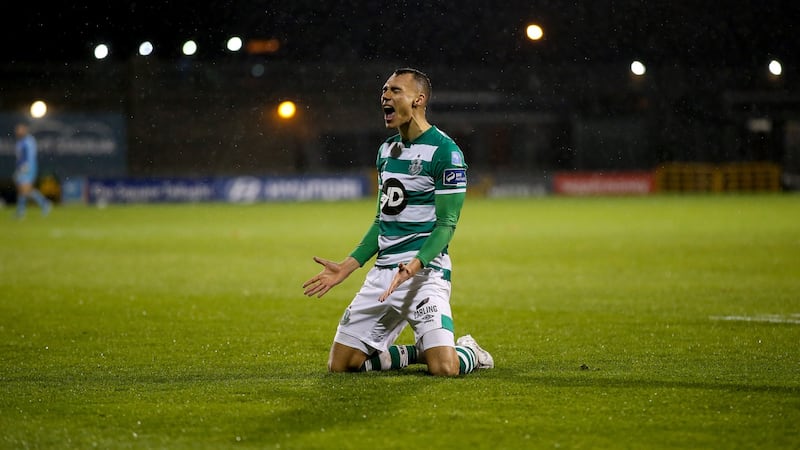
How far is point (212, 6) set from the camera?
2844cm

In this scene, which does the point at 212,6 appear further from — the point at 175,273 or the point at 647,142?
the point at 647,142

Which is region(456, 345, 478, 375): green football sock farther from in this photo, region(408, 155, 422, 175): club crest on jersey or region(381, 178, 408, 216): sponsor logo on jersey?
region(408, 155, 422, 175): club crest on jersey

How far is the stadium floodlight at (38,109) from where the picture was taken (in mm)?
38812

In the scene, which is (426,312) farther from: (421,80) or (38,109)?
(38,109)

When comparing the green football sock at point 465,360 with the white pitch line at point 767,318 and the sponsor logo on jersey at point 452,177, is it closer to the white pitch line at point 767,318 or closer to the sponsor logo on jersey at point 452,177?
the sponsor logo on jersey at point 452,177

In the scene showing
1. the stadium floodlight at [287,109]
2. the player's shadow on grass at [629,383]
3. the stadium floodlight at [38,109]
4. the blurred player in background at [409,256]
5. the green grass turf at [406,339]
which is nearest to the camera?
the green grass turf at [406,339]

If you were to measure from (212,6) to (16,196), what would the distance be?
43.0ft

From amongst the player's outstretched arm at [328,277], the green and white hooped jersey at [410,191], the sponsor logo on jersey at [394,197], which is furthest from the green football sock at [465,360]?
the sponsor logo on jersey at [394,197]

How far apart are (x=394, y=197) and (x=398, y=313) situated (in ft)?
2.54

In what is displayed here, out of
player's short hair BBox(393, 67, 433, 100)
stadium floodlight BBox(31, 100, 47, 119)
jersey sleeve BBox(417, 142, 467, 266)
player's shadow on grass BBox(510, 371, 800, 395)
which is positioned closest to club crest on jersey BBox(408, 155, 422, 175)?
jersey sleeve BBox(417, 142, 467, 266)

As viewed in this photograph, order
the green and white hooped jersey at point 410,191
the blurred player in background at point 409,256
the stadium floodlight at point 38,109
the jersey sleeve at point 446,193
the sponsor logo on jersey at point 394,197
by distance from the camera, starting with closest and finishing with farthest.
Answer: the jersey sleeve at point 446,193 → the blurred player in background at point 409,256 → the green and white hooped jersey at point 410,191 → the sponsor logo on jersey at point 394,197 → the stadium floodlight at point 38,109

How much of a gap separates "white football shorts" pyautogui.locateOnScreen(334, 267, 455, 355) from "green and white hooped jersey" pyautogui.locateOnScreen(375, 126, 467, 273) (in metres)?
0.13

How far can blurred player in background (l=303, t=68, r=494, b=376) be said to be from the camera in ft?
24.3

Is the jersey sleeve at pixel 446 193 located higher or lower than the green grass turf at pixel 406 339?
higher
